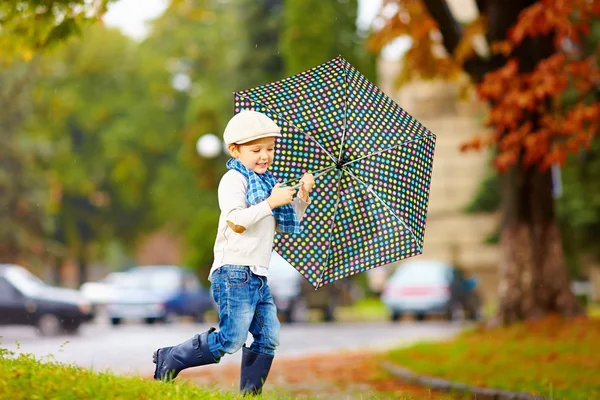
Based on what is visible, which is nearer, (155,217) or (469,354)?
(469,354)

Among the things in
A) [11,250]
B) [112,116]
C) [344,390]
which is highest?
[112,116]

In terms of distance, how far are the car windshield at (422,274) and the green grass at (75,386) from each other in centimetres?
2275

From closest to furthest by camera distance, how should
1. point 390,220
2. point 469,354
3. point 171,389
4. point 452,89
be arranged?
point 171,389
point 390,220
point 469,354
point 452,89

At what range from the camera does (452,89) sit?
48.7 meters

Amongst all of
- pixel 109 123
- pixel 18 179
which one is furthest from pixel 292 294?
pixel 109 123

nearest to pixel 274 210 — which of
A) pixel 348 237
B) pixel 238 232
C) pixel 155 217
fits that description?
pixel 238 232

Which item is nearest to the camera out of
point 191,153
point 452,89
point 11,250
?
point 11,250

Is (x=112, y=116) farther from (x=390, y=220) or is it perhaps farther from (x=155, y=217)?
(x=390, y=220)

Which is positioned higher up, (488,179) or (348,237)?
(488,179)

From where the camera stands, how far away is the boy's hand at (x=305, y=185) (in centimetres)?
537

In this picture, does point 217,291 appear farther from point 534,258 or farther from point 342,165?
point 534,258

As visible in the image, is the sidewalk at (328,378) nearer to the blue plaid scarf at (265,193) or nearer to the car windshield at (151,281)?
the blue plaid scarf at (265,193)

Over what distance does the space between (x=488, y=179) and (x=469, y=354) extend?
2762 cm

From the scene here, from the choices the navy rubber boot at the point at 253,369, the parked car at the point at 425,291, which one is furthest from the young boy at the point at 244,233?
the parked car at the point at 425,291
